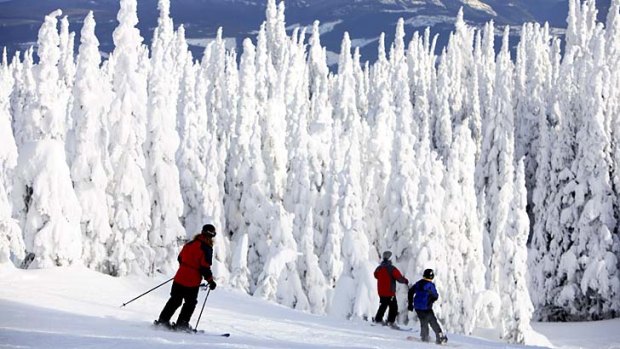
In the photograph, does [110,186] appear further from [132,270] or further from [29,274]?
[29,274]

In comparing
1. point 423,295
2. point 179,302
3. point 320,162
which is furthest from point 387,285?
point 320,162

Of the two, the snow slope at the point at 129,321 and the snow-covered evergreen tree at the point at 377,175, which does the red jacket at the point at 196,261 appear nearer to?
the snow slope at the point at 129,321

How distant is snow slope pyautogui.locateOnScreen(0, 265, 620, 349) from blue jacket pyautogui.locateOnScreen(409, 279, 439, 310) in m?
0.80

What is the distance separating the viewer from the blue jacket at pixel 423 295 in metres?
15.5

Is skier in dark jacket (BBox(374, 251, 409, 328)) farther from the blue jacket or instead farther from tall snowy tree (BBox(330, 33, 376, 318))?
tall snowy tree (BBox(330, 33, 376, 318))

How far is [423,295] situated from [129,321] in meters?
5.74

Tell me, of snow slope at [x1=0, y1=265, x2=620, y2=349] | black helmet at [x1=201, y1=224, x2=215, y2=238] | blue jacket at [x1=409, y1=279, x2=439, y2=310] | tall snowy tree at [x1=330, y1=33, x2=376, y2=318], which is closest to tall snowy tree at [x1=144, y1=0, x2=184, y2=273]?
tall snowy tree at [x1=330, y1=33, x2=376, y2=318]

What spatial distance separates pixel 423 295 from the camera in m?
15.6

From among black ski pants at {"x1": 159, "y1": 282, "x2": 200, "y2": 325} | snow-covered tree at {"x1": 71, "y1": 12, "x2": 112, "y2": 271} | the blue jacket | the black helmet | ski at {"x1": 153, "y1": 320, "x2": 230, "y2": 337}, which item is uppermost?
snow-covered tree at {"x1": 71, "y1": 12, "x2": 112, "y2": 271}

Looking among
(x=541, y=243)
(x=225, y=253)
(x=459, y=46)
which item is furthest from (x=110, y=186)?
(x=459, y=46)

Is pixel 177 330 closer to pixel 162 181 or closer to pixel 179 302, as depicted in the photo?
pixel 179 302

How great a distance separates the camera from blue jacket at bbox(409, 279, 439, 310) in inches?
611

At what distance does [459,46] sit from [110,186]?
60.7 meters

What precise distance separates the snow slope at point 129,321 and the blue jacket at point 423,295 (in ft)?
2.63
